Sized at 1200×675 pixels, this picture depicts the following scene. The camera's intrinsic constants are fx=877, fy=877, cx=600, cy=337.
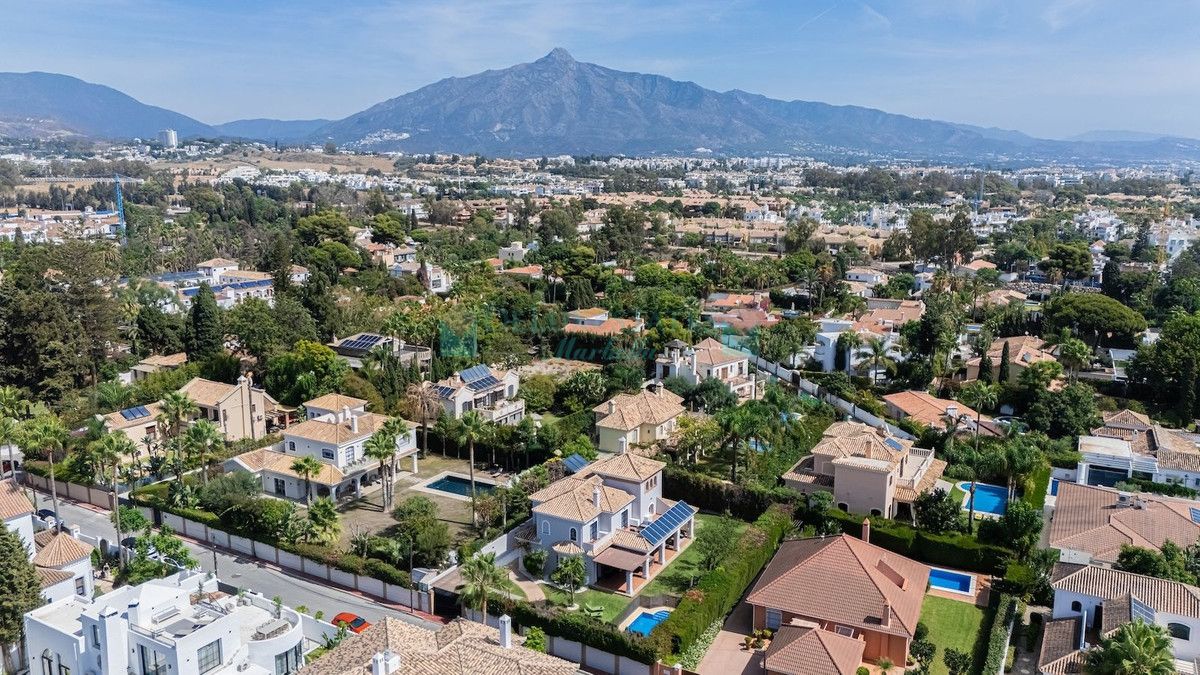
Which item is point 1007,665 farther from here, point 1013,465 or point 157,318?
point 157,318

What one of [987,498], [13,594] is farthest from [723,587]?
[13,594]

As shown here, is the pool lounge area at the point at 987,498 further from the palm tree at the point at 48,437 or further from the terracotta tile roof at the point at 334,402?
the palm tree at the point at 48,437

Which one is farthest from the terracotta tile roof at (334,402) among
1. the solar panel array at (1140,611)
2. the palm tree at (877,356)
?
the solar panel array at (1140,611)

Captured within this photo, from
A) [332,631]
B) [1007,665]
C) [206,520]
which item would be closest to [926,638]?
[1007,665]

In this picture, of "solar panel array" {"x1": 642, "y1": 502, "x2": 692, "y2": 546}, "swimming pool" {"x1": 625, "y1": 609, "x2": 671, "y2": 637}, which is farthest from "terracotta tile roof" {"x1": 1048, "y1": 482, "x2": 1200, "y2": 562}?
"swimming pool" {"x1": 625, "y1": 609, "x2": 671, "y2": 637}

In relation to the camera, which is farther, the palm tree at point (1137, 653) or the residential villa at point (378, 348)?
the residential villa at point (378, 348)
